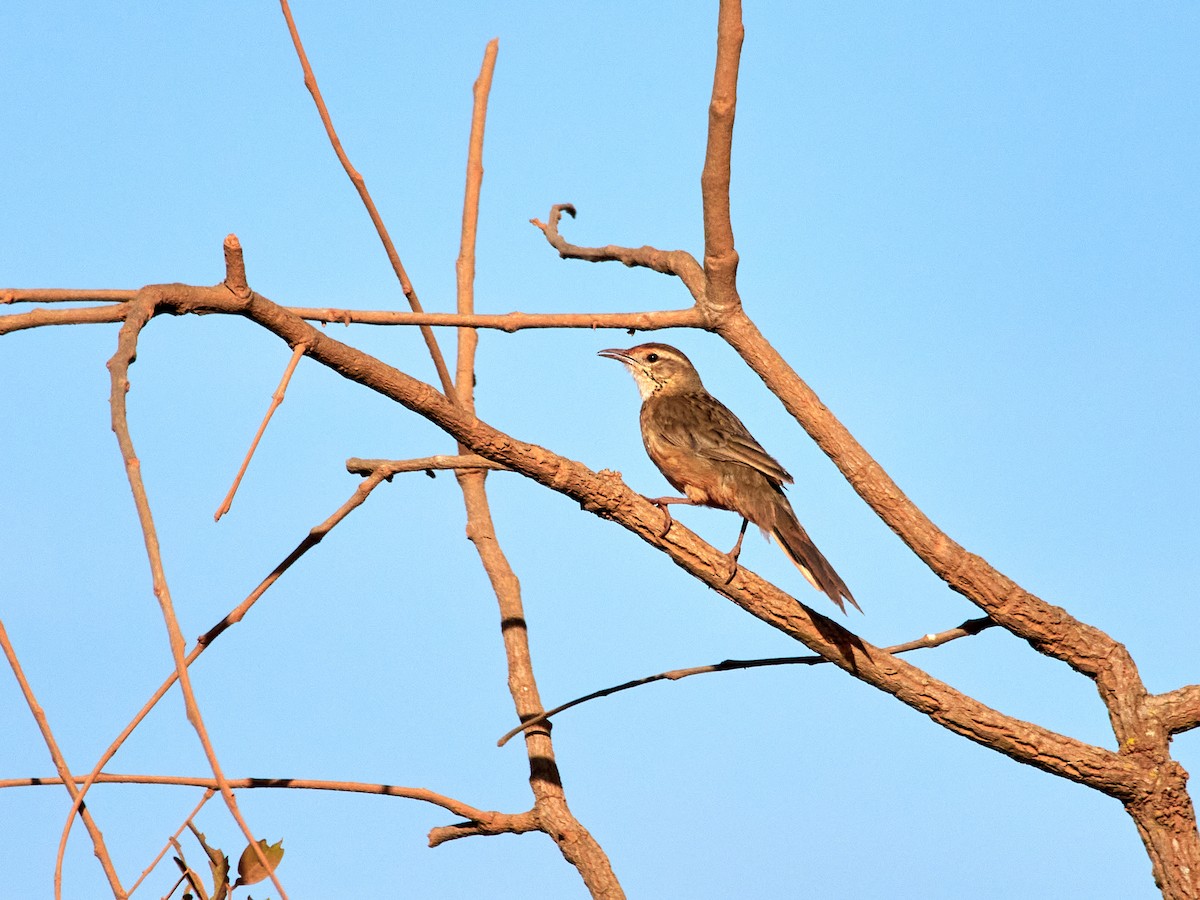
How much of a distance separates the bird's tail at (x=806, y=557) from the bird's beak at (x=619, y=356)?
224cm

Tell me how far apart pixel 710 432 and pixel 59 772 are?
Answer: 427cm

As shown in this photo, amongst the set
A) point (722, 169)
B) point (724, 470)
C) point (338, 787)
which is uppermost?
point (722, 169)

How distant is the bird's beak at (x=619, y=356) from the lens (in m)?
7.98

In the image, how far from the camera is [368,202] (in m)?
5.36

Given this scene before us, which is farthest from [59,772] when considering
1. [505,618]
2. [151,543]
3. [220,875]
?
[505,618]

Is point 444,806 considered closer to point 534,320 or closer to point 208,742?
point 534,320

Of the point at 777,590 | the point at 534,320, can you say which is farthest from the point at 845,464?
the point at 534,320

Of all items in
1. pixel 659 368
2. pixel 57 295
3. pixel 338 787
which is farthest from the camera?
pixel 659 368

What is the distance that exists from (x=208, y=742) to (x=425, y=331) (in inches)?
168

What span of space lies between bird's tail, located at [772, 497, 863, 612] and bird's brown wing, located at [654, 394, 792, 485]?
0.22 meters

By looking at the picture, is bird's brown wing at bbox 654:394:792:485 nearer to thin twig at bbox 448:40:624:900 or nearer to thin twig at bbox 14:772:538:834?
thin twig at bbox 448:40:624:900

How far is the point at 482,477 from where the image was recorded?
22.9 feet

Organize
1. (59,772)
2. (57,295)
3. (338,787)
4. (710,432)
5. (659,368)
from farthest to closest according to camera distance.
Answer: (659,368) < (710,432) < (338,787) < (57,295) < (59,772)

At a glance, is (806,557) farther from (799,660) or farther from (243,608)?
(243,608)
